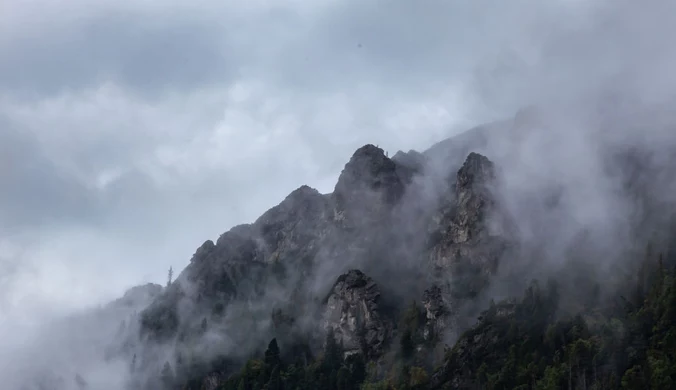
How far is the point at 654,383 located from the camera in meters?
194

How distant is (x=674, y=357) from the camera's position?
7854 inches

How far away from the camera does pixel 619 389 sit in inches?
7854

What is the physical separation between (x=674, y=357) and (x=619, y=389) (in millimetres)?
12286

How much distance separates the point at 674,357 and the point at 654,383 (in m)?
8.88

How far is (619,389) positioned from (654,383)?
786 centimetres
